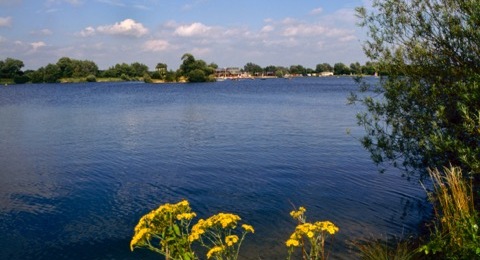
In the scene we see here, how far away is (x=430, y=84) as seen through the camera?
1372cm

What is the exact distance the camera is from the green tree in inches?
460

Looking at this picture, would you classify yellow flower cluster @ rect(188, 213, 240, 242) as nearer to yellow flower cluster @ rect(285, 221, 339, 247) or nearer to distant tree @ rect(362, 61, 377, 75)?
yellow flower cluster @ rect(285, 221, 339, 247)

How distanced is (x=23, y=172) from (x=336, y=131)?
2815cm

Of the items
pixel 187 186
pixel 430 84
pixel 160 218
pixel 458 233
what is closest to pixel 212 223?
pixel 160 218

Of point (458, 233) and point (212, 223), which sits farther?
point (458, 233)

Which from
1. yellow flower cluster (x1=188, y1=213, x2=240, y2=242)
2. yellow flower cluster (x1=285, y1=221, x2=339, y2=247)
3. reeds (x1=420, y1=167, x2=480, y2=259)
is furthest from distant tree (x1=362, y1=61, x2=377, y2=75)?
yellow flower cluster (x1=188, y1=213, x2=240, y2=242)

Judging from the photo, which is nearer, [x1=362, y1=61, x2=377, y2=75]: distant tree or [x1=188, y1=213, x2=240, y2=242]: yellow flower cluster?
[x1=188, y1=213, x2=240, y2=242]: yellow flower cluster

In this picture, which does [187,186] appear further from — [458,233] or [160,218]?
[458,233]

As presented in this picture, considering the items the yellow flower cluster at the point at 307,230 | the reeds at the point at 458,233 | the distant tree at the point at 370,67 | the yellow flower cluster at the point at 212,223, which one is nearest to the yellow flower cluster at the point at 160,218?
the yellow flower cluster at the point at 212,223

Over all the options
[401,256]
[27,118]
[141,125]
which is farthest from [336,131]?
[27,118]

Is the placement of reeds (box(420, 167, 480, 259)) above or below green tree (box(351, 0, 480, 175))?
below

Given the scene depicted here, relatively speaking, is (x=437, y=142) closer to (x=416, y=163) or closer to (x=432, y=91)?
(x=432, y=91)

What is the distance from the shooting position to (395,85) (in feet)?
47.4

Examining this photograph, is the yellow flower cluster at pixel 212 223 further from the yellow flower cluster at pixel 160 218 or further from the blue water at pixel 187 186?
the blue water at pixel 187 186
